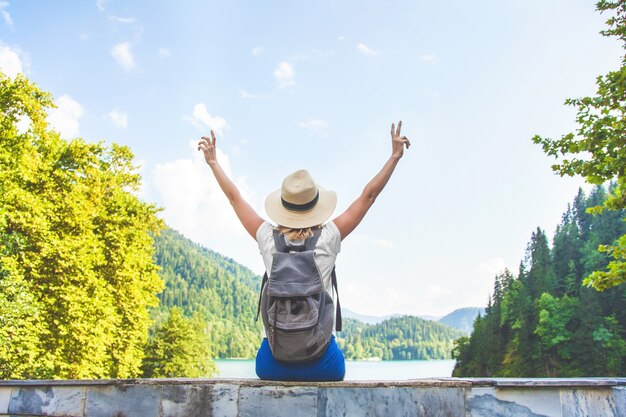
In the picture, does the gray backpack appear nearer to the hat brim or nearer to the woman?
the woman

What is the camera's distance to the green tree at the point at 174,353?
40.2m

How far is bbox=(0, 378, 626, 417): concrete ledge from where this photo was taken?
293 centimetres

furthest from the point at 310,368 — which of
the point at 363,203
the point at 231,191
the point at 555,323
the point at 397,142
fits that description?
the point at 555,323

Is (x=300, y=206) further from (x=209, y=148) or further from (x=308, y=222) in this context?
(x=209, y=148)

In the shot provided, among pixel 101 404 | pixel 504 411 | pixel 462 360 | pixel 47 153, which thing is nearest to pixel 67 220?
pixel 47 153

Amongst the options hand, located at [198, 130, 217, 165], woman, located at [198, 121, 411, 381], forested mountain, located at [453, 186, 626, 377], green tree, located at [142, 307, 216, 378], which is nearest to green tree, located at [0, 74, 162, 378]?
hand, located at [198, 130, 217, 165]

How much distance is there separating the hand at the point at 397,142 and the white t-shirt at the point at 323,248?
893mm

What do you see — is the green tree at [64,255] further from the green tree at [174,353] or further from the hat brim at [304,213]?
the green tree at [174,353]

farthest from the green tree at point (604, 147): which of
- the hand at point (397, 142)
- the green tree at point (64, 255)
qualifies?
the green tree at point (64, 255)

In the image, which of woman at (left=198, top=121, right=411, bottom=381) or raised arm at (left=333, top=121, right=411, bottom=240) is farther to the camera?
raised arm at (left=333, top=121, right=411, bottom=240)

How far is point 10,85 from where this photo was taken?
18000mm

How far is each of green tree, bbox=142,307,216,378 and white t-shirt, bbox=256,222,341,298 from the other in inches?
1465

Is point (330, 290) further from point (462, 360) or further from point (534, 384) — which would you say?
point (462, 360)

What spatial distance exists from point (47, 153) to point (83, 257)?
4.42 metres
